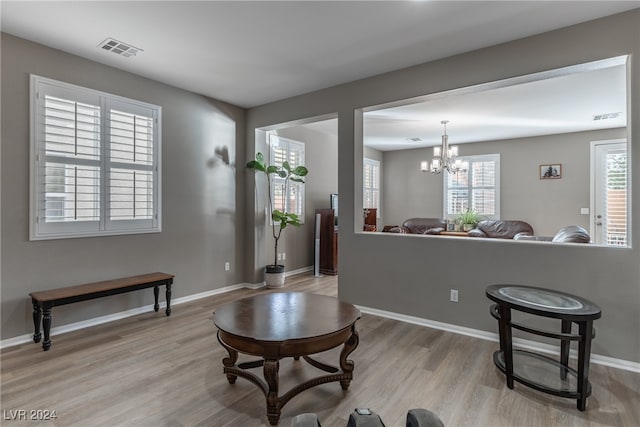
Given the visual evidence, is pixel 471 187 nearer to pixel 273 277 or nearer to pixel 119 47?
pixel 273 277

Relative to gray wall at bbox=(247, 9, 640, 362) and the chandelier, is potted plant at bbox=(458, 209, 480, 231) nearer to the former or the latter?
the chandelier

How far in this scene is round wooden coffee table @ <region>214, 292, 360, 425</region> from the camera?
1811 millimetres

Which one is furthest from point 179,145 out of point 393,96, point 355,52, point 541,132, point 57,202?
point 541,132

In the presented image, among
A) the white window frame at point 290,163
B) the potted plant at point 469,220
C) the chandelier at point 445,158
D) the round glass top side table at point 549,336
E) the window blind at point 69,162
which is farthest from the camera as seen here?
the potted plant at point 469,220

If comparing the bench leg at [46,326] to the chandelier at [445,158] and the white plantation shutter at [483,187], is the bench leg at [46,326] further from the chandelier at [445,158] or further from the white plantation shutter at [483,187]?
the white plantation shutter at [483,187]

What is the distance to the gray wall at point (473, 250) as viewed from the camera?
2.49 meters

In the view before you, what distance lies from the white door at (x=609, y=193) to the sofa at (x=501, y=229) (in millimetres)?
1115

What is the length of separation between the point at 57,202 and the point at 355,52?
3.27 m

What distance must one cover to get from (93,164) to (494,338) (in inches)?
173

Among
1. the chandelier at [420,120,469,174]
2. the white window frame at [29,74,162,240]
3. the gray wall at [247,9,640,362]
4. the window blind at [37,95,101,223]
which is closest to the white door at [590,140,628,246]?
the chandelier at [420,120,469,174]

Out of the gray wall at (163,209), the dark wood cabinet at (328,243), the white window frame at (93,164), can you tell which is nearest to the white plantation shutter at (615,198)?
the dark wood cabinet at (328,243)

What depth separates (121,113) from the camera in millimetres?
3602

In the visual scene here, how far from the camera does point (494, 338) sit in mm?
3029

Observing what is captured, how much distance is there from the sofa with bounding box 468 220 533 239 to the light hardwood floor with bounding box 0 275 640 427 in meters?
4.34
